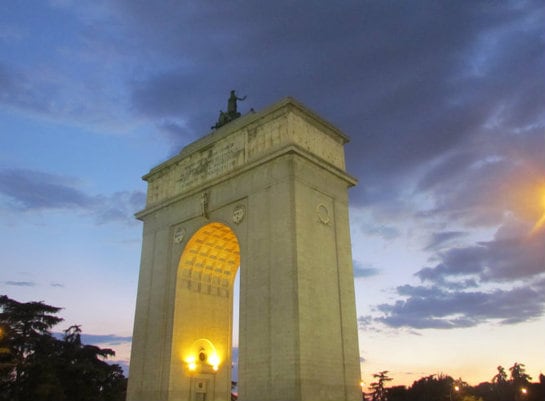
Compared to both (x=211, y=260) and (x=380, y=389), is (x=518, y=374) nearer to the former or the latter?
(x=380, y=389)

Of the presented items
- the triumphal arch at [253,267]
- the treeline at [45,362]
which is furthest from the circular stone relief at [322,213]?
the treeline at [45,362]

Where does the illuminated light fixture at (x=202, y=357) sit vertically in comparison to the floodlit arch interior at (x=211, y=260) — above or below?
below

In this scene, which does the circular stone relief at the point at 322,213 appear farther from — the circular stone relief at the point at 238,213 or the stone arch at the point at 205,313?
the stone arch at the point at 205,313

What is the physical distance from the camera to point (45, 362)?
35.9 meters

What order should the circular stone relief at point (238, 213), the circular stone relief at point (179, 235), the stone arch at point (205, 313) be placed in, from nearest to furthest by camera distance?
1. the circular stone relief at point (238, 213)
2. the stone arch at point (205, 313)
3. the circular stone relief at point (179, 235)

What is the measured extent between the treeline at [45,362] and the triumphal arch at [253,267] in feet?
49.5

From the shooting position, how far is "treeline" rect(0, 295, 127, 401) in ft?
115

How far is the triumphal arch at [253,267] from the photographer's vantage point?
18609 mm

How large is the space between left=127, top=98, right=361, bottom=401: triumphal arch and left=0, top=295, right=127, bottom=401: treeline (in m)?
15.1

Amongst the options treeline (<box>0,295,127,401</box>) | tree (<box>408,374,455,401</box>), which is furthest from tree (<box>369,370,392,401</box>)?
treeline (<box>0,295,127,401</box>)

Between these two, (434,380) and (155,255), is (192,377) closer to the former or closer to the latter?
(155,255)

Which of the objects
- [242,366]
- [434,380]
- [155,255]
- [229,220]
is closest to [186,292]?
[155,255]

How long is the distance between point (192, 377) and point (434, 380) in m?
69.9

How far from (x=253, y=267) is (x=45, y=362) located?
78.4 feet
